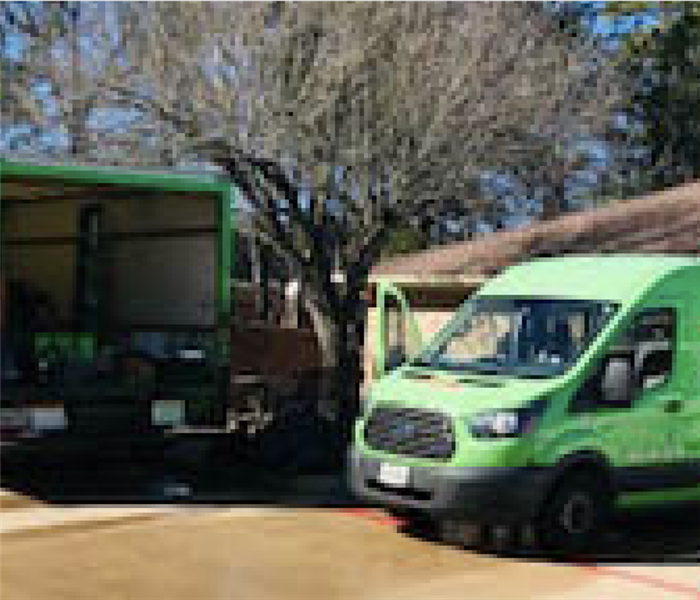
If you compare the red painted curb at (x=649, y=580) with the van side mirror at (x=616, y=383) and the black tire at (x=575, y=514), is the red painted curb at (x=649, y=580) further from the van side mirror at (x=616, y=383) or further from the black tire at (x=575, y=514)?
the van side mirror at (x=616, y=383)

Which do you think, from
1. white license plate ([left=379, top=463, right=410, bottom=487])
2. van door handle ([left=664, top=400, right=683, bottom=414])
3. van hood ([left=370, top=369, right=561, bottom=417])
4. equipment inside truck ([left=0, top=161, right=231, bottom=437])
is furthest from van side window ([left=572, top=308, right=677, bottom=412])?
equipment inside truck ([left=0, top=161, right=231, bottom=437])

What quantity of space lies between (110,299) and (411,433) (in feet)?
21.2

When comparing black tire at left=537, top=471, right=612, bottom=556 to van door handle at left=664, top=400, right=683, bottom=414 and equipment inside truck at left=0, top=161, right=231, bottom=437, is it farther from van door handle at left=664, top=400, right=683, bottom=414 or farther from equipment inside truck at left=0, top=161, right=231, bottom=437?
equipment inside truck at left=0, top=161, right=231, bottom=437

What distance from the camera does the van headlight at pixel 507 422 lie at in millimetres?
8852

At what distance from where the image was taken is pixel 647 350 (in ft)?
31.3

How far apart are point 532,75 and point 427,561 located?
1493 centimetres

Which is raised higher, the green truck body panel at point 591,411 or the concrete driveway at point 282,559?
the green truck body panel at point 591,411

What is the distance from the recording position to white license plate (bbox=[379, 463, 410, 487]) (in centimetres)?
918

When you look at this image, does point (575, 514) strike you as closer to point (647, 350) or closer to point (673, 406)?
point (673, 406)

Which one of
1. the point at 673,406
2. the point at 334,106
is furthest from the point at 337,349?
the point at 673,406

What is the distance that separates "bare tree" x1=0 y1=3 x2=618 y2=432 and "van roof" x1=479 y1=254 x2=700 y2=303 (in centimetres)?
868

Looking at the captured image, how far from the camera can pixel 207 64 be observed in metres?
20.3

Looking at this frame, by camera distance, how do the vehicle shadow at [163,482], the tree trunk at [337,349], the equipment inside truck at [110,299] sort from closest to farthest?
1. the vehicle shadow at [163,482]
2. the equipment inside truck at [110,299]
3. the tree trunk at [337,349]

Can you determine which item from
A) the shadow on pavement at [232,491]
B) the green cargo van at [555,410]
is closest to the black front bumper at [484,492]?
the green cargo van at [555,410]
